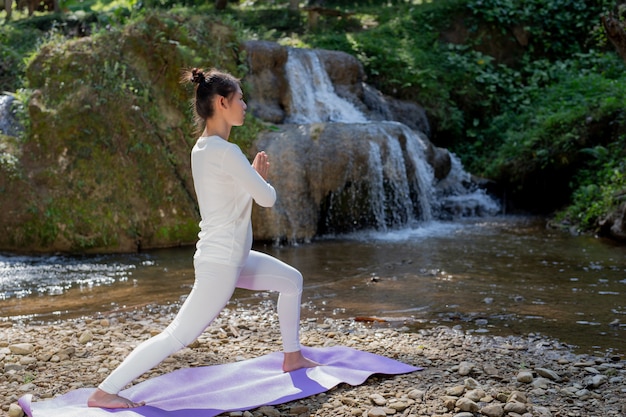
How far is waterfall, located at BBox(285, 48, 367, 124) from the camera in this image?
1471cm

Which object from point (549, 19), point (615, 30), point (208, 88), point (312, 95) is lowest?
point (208, 88)

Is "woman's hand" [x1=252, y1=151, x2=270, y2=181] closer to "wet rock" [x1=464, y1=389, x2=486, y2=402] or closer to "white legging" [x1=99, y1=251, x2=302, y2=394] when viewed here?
"white legging" [x1=99, y1=251, x2=302, y2=394]

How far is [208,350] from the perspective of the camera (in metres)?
5.33

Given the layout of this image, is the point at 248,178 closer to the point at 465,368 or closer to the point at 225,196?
the point at 225,196

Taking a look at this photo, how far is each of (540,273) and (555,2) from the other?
13181mm

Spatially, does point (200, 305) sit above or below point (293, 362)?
above

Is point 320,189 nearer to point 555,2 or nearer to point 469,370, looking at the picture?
point 469,370

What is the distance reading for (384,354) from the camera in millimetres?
5105

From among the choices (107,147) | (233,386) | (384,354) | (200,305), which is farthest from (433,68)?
(200,305)

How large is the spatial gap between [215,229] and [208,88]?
0.83 meters

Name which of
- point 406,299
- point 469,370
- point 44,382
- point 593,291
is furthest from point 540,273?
point 44,382

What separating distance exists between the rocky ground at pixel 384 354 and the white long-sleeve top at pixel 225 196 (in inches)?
37.5

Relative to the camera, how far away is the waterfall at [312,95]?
14.7 meters

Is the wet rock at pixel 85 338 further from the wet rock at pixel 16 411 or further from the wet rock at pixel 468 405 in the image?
the wet rock at pixel 468 405
